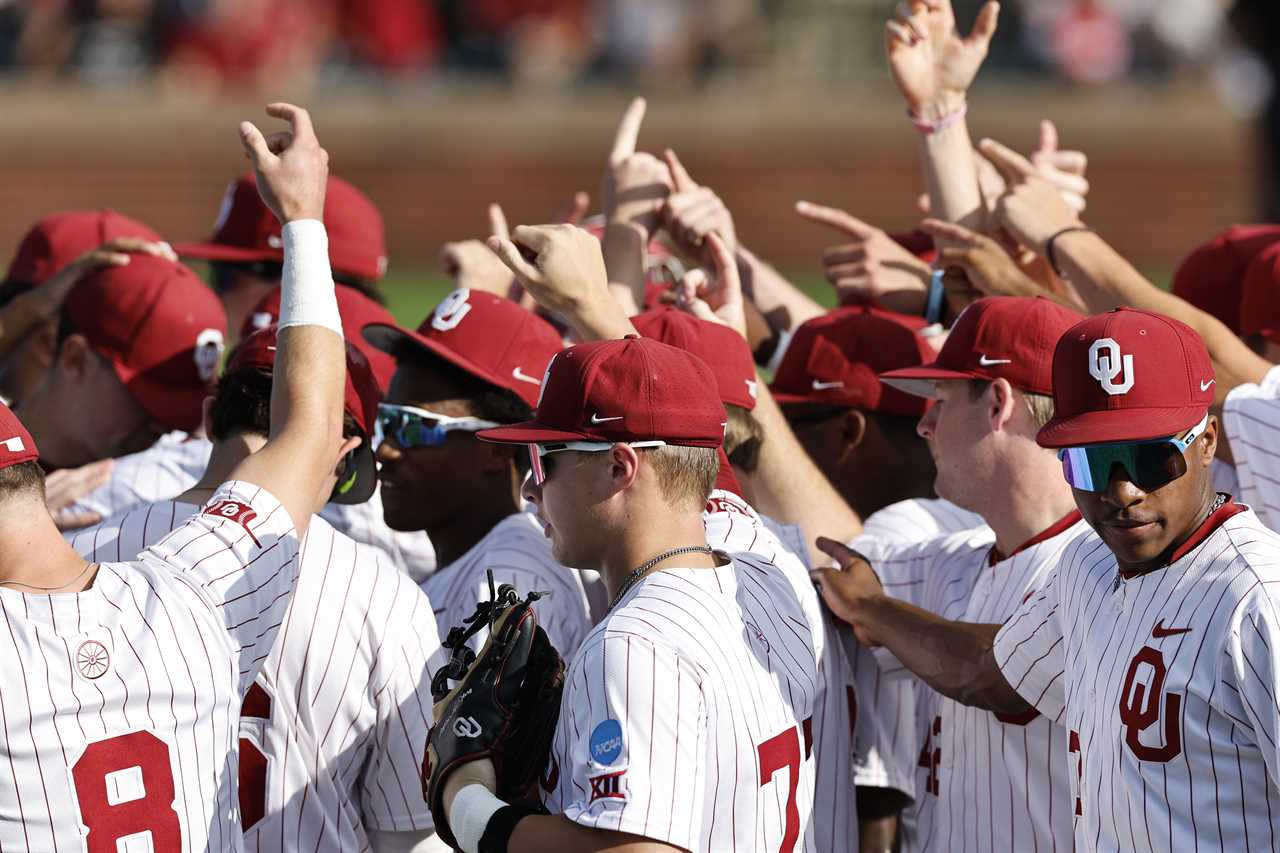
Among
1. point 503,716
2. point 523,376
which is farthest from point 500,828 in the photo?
point 523,376

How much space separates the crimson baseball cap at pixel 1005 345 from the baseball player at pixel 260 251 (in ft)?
8.61

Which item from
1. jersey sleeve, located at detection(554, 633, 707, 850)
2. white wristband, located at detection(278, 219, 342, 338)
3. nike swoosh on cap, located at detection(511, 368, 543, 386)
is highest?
nike swoosh on cap, located at detection(511, 368, 543, 386)

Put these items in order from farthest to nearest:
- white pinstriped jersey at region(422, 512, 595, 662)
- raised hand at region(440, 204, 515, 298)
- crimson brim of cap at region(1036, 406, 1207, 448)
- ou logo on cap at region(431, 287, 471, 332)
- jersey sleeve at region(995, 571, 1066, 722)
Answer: raised hand at region(440, 204, 515, 298) → ou logo on cap at region(431, 287, 471, 332) → white pinstriped jersey at region(422, 512, 595, 662) → jersey sleeve at region(995, 571, 1066, 722) → crimson brim of cap at region(1036, 406, 1207, 448)

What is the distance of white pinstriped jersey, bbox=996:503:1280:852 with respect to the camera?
260cm

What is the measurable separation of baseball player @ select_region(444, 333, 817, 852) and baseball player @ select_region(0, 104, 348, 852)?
1.36 feet

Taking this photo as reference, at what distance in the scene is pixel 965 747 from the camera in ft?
11.5

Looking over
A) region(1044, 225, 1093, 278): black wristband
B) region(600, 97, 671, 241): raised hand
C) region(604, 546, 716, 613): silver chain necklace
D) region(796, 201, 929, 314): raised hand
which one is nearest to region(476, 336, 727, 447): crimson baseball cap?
region(604, 546, 716, 613): silver chain necklace

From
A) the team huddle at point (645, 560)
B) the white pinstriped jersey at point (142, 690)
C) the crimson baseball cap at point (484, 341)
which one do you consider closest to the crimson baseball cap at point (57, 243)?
the team huddle at point (645, 560)

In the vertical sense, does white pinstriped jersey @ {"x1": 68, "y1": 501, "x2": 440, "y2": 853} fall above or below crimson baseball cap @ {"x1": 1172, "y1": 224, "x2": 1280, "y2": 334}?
below

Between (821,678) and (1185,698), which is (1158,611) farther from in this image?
(821,678)

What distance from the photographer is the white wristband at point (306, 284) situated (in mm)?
3152

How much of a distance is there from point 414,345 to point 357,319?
1.32 ft

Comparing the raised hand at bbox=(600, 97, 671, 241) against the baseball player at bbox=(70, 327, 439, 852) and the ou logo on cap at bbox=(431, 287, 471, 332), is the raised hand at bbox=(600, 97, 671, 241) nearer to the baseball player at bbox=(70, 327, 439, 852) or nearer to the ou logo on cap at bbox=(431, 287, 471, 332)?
the ou logo on cap at bbox=(431, 287, 471, 332)

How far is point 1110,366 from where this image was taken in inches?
112
